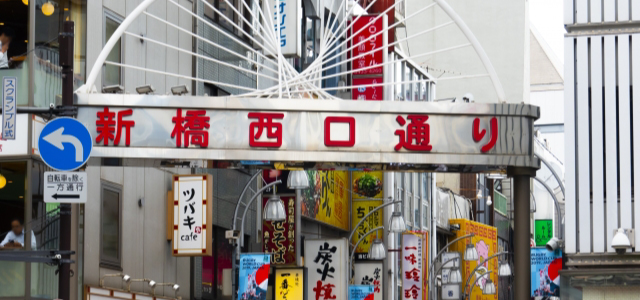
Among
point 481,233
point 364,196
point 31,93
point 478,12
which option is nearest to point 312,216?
point 364,196

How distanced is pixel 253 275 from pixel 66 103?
42.4 feet

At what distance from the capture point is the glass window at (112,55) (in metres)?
28.1

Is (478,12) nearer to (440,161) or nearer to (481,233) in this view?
(481,233)

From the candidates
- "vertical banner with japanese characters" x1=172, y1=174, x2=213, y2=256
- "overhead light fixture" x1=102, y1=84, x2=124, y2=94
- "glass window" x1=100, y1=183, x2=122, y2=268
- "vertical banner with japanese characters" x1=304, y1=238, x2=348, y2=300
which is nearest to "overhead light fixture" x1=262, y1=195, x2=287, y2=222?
"vertical banner with japanese characters" x1=172, y1=174, x2=213, y2=256

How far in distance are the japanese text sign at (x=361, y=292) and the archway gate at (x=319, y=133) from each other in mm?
21457

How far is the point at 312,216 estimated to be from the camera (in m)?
43.9

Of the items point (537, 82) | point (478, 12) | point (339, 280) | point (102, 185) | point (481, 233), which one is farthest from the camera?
point (537, 82)

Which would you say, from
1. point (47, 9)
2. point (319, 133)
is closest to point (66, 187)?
point (319, 133)

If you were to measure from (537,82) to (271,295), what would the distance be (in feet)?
305

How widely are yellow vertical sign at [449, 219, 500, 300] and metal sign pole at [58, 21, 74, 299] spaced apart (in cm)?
5846

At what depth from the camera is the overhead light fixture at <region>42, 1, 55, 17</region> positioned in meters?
25.1

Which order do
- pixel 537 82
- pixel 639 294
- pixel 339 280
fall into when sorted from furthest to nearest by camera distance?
pixel 537 82 < pixel 339 280 < pixel 639 294

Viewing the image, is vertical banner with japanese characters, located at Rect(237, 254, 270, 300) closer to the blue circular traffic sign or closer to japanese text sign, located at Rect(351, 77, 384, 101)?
the blue circular traffic sign

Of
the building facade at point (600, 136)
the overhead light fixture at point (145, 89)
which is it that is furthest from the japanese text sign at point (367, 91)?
the overhead light fixture at point (145, 89)
